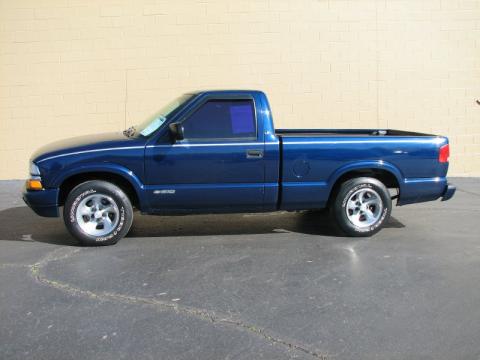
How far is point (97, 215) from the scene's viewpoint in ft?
20.2

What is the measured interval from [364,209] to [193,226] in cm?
216

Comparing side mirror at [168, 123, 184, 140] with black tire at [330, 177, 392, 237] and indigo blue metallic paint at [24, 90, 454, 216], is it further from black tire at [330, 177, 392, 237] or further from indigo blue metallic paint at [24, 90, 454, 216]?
black tire at [330, 177, 392, 237]

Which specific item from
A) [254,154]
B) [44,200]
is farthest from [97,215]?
[254,154]

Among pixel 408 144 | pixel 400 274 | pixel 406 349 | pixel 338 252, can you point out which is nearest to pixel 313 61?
pixel 408 144

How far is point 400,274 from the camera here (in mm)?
5168

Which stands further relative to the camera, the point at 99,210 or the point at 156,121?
the point at 156,121

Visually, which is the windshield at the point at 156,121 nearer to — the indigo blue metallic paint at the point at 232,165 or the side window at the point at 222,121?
the indigo blue metallic paint at the point at 232,165

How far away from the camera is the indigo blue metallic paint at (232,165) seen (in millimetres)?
6102

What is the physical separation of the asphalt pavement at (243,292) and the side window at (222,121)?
1.22 m

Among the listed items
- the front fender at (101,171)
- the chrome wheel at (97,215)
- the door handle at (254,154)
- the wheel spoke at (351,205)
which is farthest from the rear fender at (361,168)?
the chrome wheel at (97,215)

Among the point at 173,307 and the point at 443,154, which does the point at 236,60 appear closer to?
the point at 443,154

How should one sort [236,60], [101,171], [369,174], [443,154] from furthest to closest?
[236,60] < [369,174] < [443,154] < [101,171]

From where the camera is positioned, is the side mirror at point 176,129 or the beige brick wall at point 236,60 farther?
the beige brick wall at point 236,60

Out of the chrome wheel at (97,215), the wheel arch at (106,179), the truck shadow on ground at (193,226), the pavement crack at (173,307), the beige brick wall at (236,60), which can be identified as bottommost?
A: the pavement crack at (173,307)
